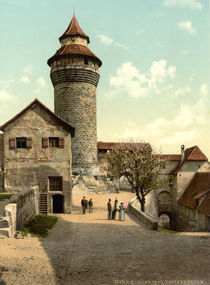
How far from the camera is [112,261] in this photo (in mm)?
10734

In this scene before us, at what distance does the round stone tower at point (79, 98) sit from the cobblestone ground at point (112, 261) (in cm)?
2740

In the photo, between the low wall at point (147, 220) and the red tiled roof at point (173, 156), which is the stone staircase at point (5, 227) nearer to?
the low wall at point (147, 220)

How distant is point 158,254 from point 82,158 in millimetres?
32672

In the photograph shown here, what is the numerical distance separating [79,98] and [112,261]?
34.6m

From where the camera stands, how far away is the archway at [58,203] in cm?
2698

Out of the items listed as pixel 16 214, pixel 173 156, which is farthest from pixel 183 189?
pixel 16 214

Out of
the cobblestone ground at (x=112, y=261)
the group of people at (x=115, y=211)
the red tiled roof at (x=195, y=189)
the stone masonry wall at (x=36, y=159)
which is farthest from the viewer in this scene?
the red tiled roof at (x=195, y=189)

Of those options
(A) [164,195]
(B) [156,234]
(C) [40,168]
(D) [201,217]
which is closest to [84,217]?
(C) [40,168]

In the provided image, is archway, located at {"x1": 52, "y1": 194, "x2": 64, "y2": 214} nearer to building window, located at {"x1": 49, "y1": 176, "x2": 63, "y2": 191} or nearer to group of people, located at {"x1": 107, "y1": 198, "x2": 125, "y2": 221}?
building window, located at {"x1": 49, "y1": 176, "x2": 63, "y2": 191}

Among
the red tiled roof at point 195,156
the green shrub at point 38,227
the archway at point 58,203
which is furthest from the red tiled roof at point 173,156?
the green shrub at point 38,227

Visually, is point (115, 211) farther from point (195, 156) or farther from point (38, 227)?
point (195, 156)

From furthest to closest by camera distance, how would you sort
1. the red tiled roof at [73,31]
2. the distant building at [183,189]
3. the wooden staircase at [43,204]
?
the red tiled roof at [73,31], the distant building at [183,189], the wooden staircase at [43,204]

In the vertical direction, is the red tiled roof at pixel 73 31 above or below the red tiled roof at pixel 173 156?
above

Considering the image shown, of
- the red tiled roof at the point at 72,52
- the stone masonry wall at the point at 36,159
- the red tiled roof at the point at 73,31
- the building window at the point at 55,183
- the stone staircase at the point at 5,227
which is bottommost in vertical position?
the stone staircase at the point at 5,227
